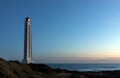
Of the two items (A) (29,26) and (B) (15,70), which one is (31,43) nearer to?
(A) (29,26)

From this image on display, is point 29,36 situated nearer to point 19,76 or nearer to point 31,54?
point 31,54

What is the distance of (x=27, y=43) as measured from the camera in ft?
115

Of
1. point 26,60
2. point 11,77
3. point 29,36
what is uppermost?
point 29,36

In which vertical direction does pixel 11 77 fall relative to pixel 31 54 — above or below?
below

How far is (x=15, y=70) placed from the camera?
21547 mm

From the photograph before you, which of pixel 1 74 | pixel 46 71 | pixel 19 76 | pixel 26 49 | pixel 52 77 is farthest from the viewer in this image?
pixel 26 49

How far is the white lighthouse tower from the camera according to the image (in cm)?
3475

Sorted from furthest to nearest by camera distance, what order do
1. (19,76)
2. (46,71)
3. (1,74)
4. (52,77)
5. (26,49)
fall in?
(26,49) → (46,71) → (52,77) → (19,76) → (1,74)

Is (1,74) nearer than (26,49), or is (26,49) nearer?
(1,74)

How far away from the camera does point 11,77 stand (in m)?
18.2

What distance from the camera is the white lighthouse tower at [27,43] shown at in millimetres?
34750

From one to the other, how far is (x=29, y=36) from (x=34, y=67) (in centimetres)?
540

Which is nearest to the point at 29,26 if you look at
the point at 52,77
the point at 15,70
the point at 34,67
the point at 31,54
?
the point at 31,54

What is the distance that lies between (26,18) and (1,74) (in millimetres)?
18131
